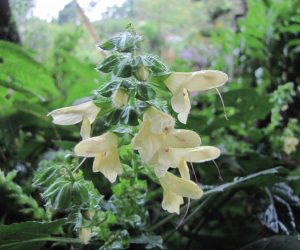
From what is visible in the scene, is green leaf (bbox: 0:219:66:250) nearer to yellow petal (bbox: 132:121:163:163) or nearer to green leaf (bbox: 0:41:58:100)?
yellow petal (bbox: 132:121:163:163)

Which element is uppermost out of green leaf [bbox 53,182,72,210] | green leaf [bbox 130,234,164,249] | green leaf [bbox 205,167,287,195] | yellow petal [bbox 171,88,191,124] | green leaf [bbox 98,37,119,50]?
green leaf [bbox 98,37,119,50]

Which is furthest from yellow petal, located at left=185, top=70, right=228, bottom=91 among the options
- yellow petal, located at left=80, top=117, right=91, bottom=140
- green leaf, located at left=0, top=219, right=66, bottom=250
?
green leaf, located at left=0, top=219, right=66, bottom=250

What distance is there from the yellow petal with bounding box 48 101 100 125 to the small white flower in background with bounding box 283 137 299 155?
490mm

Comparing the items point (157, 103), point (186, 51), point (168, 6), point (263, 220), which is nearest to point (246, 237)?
point (263, 220)

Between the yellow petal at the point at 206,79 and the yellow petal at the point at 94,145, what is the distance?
0.29 ft

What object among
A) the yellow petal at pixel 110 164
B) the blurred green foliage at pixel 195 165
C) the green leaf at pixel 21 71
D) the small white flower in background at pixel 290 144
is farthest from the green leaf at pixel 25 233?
the small white flower in background at pixel 290 144

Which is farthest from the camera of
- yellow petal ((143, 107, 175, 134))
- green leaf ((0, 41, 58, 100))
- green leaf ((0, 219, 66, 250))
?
green leaf ((0, 41, 58, 100))

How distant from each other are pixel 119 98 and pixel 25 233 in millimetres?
219

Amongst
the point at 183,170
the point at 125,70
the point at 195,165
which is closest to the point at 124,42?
the point at 125,70

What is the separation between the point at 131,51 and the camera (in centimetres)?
41

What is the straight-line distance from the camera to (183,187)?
17.9 inches

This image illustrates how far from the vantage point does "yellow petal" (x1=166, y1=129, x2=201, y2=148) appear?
1.34ft

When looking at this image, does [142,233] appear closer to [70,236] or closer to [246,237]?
[70,236]

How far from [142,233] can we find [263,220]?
23 centimetres
